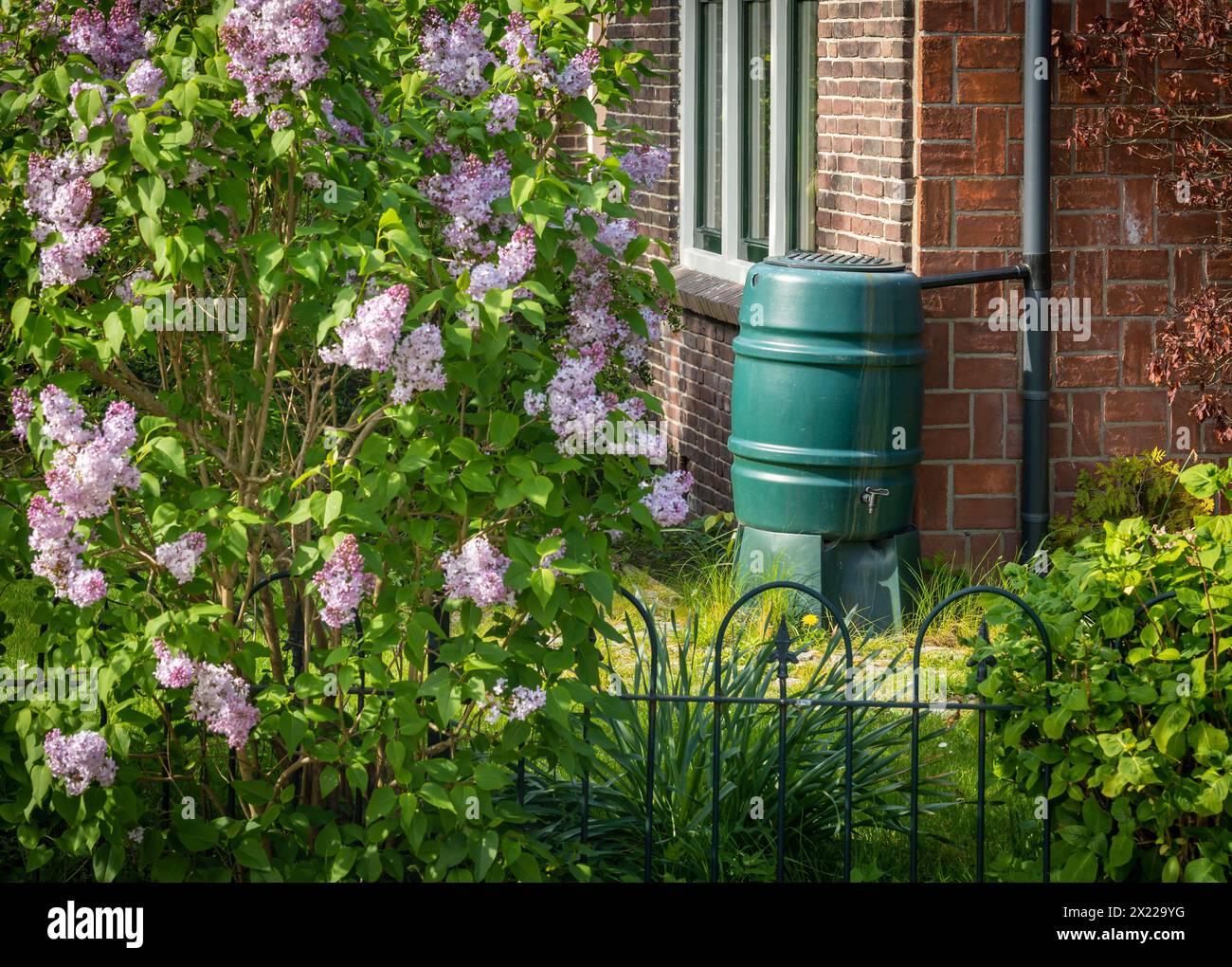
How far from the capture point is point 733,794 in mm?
4109

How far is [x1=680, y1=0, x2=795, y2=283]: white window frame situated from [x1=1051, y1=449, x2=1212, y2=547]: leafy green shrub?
198 cm

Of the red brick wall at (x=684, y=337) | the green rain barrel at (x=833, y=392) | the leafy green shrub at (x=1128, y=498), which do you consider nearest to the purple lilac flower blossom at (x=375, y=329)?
the green rain barrel at (x=833, y=392)

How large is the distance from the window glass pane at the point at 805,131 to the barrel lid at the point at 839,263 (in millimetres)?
1088

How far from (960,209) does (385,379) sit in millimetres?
3978

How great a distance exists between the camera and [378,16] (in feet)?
11.1

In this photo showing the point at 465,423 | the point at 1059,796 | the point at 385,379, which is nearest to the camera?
the point at 385,379

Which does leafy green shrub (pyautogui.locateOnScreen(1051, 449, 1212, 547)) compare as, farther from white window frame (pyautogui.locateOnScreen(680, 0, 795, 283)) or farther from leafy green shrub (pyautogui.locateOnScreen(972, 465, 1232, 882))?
leafy green shrub (pyautogui.locateOnScreen(972, 465, 1232, 882))

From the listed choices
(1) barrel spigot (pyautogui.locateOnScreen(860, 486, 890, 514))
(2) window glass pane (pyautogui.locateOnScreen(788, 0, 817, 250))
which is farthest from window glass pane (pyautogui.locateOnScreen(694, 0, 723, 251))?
(1) barrel spigot (pyautogui.locateOnScreen(860, 486, 890, 514))

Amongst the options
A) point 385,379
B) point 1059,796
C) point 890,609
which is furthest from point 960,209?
point 385,379

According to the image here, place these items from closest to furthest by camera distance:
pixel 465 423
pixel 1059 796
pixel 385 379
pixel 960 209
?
pixel 385 379
pixel 465 423
pixel 1059 796
pixel 960 209

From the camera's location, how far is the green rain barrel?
6449 mm

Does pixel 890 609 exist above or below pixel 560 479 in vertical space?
below

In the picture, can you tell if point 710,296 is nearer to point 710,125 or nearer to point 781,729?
point 710,125

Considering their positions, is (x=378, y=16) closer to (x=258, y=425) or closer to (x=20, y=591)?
(x=258, y=425)
